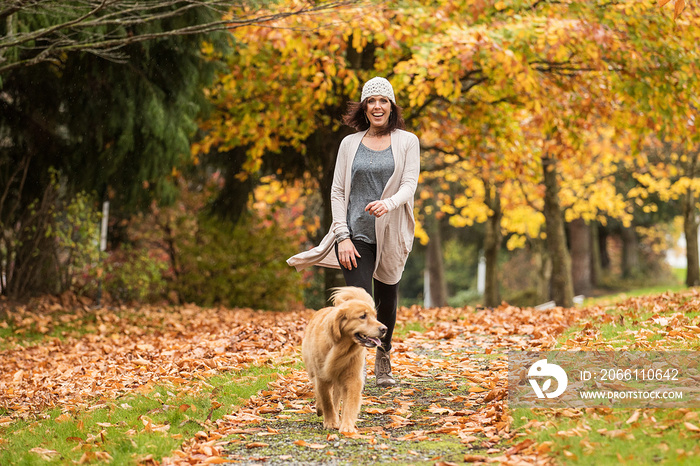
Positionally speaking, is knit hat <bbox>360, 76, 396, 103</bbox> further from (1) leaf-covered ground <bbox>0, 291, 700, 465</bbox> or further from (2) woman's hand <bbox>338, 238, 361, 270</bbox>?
(1) leaf-covered ground <bbox>0, 291, 700, 465</bbox>

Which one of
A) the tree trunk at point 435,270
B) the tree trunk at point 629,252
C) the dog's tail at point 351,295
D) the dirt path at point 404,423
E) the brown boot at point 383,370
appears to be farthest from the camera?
the tree trunk at point 629,252

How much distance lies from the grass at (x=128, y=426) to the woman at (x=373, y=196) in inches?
48.6

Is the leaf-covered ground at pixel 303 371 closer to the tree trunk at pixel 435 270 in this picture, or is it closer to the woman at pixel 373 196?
the woman at pixel 373 196

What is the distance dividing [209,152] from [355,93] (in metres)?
3.59

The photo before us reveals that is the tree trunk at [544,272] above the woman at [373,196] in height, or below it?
below

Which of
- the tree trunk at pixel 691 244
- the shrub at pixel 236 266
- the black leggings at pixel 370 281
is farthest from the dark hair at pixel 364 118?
the tree trunk at pixel 691 244

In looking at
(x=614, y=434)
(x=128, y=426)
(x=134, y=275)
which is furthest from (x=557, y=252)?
(x=128, y=426)

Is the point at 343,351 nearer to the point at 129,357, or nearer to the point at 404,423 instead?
the point at 404,423

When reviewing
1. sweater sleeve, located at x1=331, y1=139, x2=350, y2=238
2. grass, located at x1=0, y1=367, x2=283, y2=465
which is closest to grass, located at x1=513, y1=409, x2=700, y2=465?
sweater sleeve, located at x1=331, y1=139, x2=350, y2=238

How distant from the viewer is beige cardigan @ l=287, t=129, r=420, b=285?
180 inches

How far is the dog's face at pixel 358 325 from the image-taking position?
3.77 m

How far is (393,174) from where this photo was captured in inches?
180

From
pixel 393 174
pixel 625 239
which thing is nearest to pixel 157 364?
pixel 393 174

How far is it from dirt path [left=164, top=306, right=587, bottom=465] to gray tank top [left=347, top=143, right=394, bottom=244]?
1.21 meters
